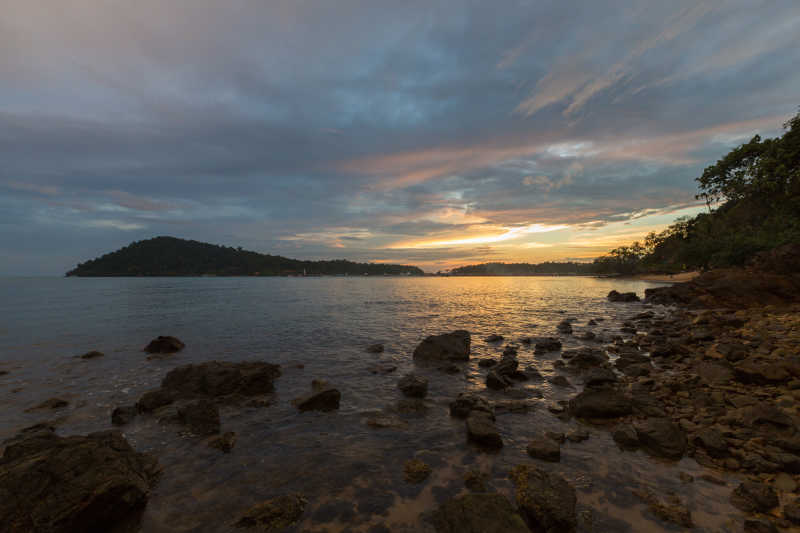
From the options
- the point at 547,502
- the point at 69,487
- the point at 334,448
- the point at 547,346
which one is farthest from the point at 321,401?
the point at 547,346

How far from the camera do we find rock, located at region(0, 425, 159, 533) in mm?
5086

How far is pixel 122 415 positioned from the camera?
10.1 metres

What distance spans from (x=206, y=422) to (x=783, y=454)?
49.0ft

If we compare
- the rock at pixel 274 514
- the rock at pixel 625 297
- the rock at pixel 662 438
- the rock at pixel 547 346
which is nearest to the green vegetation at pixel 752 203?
the rock at pixel 625 297

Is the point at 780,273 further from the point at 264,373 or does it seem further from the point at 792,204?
the point at 264,373

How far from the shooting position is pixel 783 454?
20.6ft

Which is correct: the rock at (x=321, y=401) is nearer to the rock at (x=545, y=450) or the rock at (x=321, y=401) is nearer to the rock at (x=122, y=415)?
the rock at (x=122, y=415)

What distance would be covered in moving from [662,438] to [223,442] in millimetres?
11915

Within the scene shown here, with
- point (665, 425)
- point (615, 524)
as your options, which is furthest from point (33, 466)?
point (665, 425)

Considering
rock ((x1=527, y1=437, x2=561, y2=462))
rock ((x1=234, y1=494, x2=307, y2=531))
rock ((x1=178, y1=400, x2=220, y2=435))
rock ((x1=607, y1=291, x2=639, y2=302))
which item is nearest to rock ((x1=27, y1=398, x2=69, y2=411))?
rock ((x1=178, y1=400, x2=220, y2=435))

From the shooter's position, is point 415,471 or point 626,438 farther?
point 626,438

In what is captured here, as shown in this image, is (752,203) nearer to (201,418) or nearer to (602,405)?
(602,405)

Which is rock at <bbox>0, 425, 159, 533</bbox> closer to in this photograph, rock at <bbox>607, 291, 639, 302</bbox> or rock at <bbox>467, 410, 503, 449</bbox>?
rock at <bbox>467, 410, 503, 449</bbox>

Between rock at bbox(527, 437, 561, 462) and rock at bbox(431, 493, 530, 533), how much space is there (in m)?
2.79
